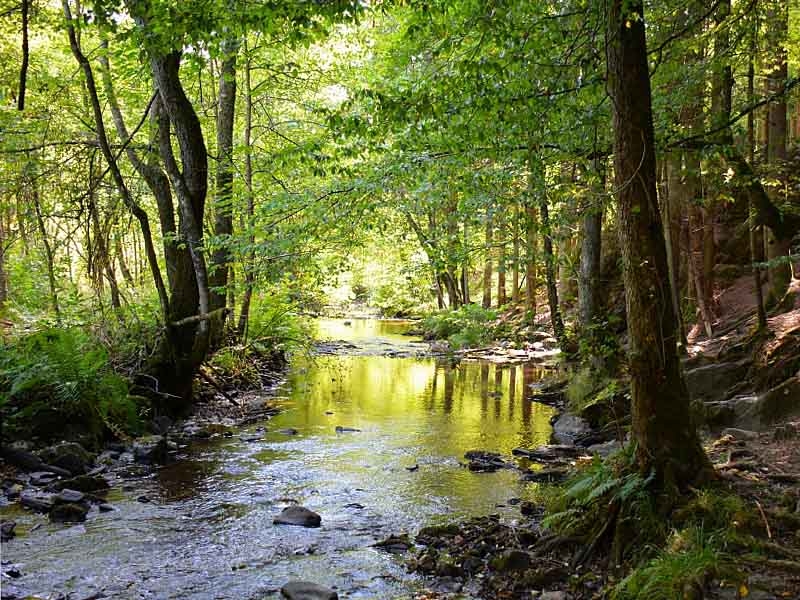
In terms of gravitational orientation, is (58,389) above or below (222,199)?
below

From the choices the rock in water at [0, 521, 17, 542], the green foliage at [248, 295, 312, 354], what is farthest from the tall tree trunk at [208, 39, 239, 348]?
the rock in water at [0, 521, 17, 542]

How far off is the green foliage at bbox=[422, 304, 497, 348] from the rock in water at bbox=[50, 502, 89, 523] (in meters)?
20.3

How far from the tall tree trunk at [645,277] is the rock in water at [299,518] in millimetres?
3731

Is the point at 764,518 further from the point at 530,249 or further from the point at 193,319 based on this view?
the point at 530,249

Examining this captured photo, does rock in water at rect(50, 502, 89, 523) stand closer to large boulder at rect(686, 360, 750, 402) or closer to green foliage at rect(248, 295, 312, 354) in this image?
large boulder at rect(686, 360, 750, 402)

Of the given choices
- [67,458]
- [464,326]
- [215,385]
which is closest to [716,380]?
[215,385]

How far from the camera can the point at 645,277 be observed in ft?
20.2

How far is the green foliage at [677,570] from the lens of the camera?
→ 4773mm

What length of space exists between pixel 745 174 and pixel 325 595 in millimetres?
8597

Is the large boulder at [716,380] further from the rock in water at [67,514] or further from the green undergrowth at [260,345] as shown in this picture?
the green undergrowth at [260,345]

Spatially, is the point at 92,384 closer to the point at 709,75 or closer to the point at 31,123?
the point at 31,123

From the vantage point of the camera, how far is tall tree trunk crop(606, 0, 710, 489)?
6.16 meters

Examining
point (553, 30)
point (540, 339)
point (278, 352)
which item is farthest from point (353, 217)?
point (540, 339)

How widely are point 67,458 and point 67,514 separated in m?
2.03
